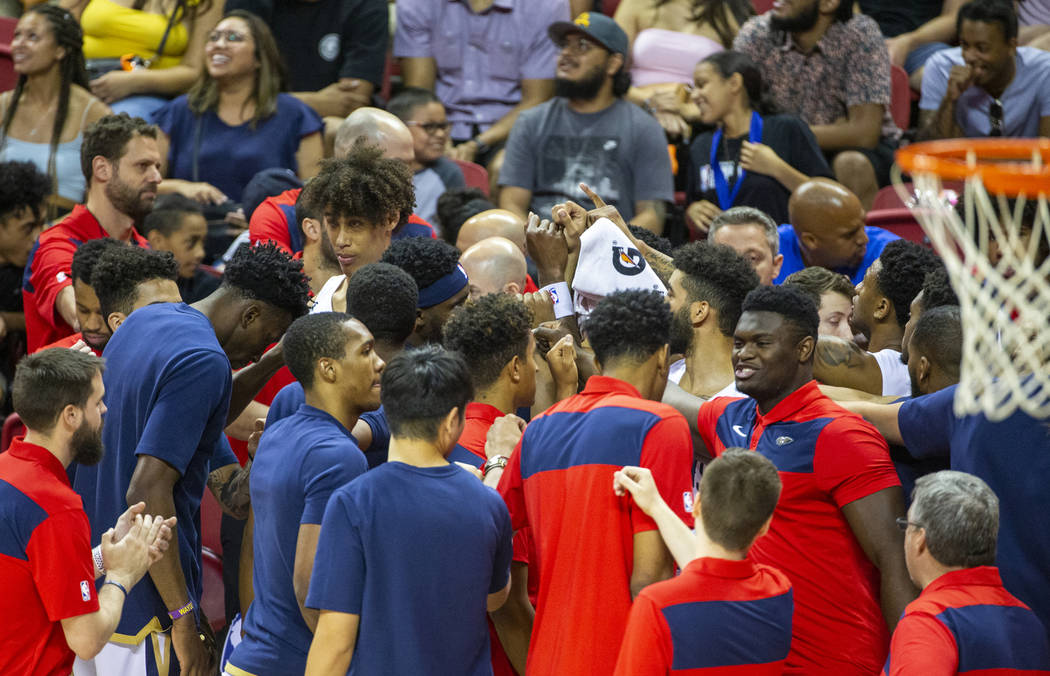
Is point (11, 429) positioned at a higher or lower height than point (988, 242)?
lower

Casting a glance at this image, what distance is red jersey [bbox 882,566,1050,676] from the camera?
3246 millimetres

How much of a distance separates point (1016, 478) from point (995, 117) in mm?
4760

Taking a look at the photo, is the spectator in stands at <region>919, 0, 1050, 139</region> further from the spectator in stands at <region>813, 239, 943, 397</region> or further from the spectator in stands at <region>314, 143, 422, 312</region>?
the spectator in stands at <region>314, 143, 422, 312</region>

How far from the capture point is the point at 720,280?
468cm

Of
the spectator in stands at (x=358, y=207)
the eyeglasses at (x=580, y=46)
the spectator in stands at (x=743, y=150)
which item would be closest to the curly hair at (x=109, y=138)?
the spectator in stands at (x=358, y=207)

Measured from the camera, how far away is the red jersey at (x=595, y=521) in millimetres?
3410

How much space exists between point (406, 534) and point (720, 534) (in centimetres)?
83

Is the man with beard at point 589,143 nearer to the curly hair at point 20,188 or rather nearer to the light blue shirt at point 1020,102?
the light blue shirt at point 1020,102

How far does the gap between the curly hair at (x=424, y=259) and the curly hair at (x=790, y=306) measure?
4.31 feet

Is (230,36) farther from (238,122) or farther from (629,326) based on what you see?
(629,326)

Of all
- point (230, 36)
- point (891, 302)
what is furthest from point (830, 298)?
point (230, 36)

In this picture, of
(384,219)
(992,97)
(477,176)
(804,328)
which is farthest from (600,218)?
(992,97)

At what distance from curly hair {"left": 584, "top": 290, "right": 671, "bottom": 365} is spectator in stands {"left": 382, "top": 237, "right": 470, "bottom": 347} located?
1235 mm

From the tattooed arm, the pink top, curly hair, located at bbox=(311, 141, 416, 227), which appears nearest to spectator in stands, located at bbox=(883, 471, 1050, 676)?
the tattooed arm
